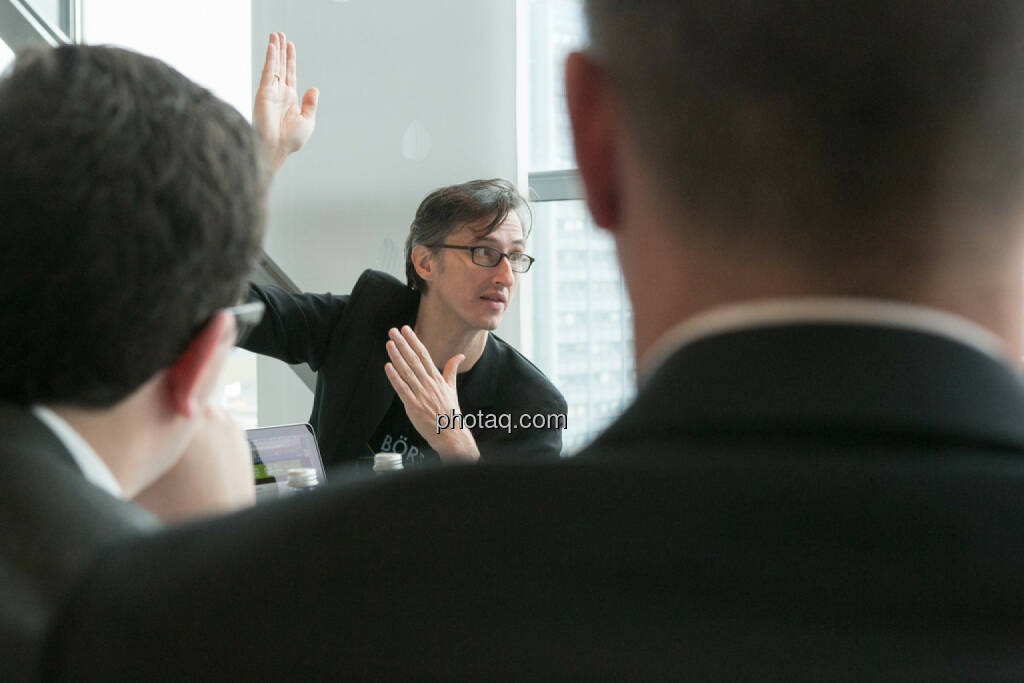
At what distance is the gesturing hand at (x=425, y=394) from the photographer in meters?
2.29

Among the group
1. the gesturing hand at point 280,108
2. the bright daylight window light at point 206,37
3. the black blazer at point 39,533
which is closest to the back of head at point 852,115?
the black blazer at point 39,533

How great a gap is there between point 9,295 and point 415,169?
3019 millimetres

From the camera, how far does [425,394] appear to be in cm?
233

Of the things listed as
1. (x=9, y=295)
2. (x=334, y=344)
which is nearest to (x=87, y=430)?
(x=9, y=295)

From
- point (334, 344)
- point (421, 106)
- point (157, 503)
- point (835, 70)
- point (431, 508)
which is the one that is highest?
point (421, 106)

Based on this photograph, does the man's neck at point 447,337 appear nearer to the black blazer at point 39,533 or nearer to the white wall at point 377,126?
the white wall at point 377,126

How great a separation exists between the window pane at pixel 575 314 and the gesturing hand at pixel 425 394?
108 centimetres

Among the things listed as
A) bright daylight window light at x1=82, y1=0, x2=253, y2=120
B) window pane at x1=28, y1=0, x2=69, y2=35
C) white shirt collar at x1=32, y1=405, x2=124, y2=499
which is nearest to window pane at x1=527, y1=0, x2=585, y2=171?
bright daylight window light at x1=82, y1=0, x2=253, y2=120

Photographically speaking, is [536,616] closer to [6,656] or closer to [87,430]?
[6,656]

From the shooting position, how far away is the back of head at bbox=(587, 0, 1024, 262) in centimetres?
32

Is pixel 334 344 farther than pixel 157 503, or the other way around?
pixel 334 344

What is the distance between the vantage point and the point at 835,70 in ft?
1.05

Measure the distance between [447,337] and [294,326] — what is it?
425 mm

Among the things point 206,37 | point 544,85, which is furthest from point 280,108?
point 206,37
